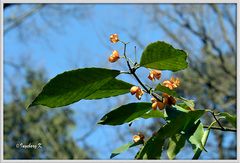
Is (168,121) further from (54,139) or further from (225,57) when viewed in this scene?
(54,139)

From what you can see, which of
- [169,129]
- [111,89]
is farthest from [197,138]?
[111,89]

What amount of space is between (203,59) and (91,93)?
8.06 m

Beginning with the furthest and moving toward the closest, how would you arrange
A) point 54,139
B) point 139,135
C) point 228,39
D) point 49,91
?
point 54,139 < point 228,39 < point 139,135 < point 49,91

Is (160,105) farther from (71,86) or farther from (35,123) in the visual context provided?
(35,123)

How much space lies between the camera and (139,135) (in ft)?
2.76

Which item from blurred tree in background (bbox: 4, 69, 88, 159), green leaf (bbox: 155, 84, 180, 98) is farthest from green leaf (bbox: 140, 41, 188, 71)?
blurred tree in background (bbox: 4, 69, 88, 159)

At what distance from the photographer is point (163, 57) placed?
29.3 inches

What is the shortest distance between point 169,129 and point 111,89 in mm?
121

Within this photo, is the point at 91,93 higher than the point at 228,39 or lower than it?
higher

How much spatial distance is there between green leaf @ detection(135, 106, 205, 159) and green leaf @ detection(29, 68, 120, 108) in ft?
0.37

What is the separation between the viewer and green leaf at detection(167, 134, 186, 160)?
80 centimetres

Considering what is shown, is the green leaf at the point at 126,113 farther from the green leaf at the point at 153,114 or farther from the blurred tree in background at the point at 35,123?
the blurred tree in background at the point at 35,123

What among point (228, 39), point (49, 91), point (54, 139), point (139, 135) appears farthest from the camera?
point (54, 139)

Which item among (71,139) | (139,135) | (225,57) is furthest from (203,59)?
(139,135)
